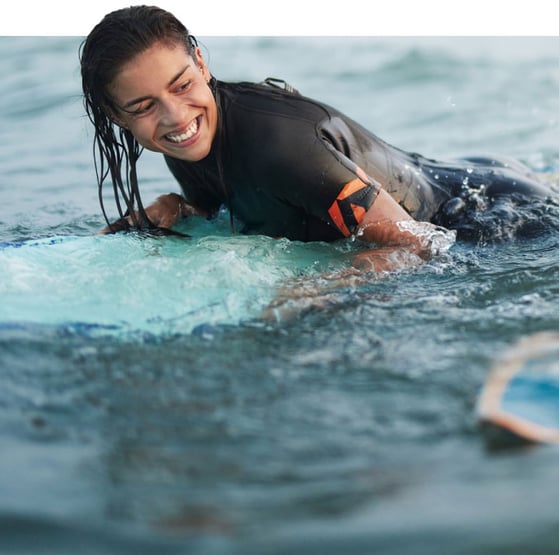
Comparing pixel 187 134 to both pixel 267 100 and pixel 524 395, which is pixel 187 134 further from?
pixel 524 395

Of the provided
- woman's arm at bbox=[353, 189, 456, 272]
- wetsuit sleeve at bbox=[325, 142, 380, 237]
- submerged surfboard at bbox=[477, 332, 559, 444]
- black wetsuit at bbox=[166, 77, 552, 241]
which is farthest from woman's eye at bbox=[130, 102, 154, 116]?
submerged surfboard at bbox=[477, 332, 559, 444]

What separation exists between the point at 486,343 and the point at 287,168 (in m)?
0.96

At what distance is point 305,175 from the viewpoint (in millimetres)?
2965

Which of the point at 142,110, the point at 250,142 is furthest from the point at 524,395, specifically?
the point at 142,110

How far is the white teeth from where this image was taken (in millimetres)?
3049

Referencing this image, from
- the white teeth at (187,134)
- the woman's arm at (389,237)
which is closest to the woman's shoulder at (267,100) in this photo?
the white teeth at (187,134)

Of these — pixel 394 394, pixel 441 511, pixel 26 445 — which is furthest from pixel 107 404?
pixel 441 511

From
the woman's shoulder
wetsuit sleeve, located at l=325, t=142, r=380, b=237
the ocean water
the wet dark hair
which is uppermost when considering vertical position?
the wet dark hair

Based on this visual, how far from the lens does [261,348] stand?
2527mm

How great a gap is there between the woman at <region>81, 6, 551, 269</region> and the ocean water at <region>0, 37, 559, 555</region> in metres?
0.14

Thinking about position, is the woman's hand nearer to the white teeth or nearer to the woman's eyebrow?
the white teeth

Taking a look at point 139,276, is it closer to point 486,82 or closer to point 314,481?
point 314,481

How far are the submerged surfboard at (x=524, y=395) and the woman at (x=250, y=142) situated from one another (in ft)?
2.74

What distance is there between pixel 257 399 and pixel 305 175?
1.03 meters
